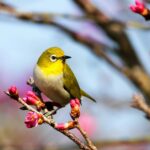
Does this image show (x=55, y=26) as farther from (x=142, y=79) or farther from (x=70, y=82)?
(x=70, y=82)

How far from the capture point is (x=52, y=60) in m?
4.59

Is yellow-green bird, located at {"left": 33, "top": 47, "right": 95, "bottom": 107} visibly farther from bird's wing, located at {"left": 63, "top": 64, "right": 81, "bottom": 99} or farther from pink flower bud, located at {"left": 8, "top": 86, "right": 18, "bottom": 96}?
pink flower bud, located at {"left": 8, "top": 86, "right": 18, "bottom": 96}

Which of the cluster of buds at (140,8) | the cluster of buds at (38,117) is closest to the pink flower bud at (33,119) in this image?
the cluster of buds at (38,117)

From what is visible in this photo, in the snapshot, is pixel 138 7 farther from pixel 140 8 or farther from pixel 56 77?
pixel 56 77

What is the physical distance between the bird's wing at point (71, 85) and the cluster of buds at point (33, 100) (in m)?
0.66

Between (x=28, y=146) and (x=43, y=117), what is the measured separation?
10.2ft

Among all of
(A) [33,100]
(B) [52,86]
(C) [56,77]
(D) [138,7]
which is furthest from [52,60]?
(D) [138,7]

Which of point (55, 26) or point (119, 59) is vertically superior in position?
point (55, 26)

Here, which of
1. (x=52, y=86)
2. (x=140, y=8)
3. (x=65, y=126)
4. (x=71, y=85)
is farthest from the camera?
(x=71, y=85)

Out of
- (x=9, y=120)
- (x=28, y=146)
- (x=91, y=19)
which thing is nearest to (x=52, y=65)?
(x=91, y=19)

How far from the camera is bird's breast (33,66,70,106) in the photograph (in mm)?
4320

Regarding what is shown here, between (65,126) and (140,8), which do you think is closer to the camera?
(65,126)

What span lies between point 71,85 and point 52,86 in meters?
0.17

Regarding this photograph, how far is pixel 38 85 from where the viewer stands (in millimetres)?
4266
